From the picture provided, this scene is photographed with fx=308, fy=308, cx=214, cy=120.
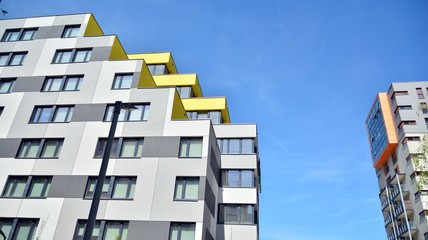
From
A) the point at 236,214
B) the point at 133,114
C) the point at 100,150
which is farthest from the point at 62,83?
the point at 236,214

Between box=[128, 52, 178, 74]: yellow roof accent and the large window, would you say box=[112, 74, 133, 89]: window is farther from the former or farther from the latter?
box=[128, 52, 178, 74]: yellow roof accent

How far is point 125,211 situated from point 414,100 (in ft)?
187

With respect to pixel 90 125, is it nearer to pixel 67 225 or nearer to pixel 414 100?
pixel 67 225

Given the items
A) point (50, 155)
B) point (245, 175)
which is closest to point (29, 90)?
point (50, 155)

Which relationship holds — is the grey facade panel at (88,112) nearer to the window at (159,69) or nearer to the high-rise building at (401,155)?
the window at (159,69)

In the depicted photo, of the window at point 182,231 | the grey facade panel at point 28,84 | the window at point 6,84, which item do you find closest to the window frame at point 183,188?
the window at point 182,231

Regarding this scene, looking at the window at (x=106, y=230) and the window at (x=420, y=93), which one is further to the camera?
the window at (x=420, y=93)

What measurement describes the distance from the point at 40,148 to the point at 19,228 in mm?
6234

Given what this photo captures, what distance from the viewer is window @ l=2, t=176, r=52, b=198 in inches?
919

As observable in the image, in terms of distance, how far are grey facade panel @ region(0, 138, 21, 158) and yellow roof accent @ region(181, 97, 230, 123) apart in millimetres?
18154

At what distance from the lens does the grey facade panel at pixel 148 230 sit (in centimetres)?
2083

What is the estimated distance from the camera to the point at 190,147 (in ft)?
81.3

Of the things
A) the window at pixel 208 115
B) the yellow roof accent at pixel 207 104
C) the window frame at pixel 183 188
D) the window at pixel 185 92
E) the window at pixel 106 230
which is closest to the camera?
the window at pixel 106 230

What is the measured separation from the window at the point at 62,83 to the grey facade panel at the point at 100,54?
7.59 feet
